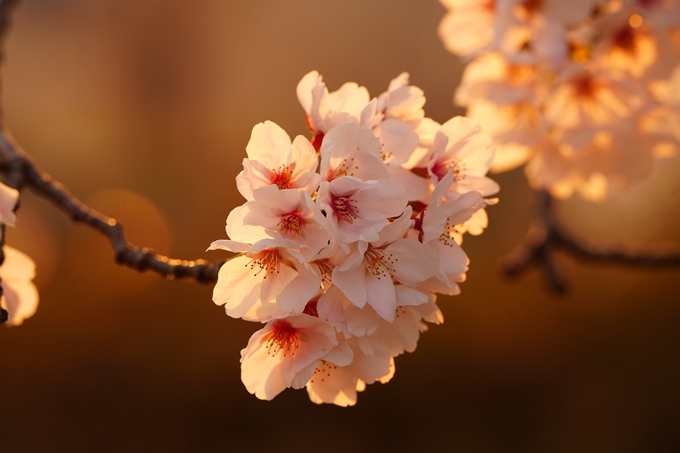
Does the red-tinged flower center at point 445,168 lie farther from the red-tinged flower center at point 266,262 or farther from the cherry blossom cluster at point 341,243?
the red-tinged flower center at point 266,262

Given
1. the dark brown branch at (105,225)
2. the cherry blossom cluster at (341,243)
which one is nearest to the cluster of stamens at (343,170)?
the cherry blossom cluster at (341,243)

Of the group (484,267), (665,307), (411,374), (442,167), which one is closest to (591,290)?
(665,307)

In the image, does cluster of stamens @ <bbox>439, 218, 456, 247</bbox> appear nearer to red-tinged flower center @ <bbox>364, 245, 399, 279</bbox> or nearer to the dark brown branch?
red-tinged flower center @ <bbox>364, 245, 399, 279</bbox>

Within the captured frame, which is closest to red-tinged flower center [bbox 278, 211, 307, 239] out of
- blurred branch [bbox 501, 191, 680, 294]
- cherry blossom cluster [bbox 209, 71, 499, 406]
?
cherry blossom cluster [bbox 209, 71, 499, 406]

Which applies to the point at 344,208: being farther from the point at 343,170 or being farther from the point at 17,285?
the point at 17,285

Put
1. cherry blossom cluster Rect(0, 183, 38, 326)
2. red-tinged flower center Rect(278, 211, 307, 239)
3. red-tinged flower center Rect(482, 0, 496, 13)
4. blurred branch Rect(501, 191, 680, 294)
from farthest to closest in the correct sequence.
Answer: blurred branch Rect(501, 191, 680, 294) → red-tinged flower center Rect(482, 0, 496, 13) → cherry blossom cluster Rect(0, 183, 38, 326) → red-tinged flower center Rect(278, 211, 307, 239)
